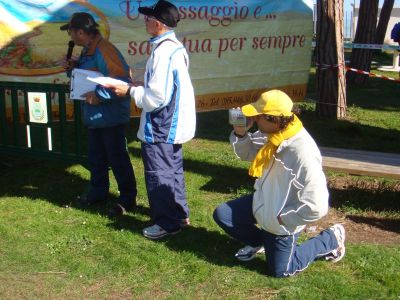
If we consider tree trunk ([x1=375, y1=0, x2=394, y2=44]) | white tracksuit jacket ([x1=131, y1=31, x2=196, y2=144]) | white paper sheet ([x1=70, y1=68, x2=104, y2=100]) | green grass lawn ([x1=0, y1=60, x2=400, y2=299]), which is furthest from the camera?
tree trunk ([x1=375, y1=0, x2=394, y2=44])

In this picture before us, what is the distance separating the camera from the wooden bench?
4938mm

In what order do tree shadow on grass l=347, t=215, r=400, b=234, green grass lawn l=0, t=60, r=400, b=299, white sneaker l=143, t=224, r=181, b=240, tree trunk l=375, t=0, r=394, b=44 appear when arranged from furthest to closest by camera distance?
tree trunk l=375, t=0, r=394, b=44
tree shadow on grass l=347, t=215, r=400, b=234
white sneaker l=143, t=224, r=181, b=240
green grass lawn l=0, t=60, r=400, b=299

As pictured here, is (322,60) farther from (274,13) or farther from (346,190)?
(346,190)

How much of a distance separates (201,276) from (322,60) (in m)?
5.89

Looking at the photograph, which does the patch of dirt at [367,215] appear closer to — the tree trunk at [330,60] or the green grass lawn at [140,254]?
the green grass lawn at [140,254]

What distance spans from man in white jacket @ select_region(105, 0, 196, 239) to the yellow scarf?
2.66 ft

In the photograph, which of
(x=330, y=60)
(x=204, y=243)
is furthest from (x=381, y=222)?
(x=330, y=60)

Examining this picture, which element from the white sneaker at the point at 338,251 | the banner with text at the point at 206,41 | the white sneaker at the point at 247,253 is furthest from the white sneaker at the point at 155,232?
the banner with text at the point at 206,41

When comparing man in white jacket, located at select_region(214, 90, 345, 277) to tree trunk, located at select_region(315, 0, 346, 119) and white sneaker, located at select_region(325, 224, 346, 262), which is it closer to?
white sneaker, located at select_region(325, 224, 346, 262)

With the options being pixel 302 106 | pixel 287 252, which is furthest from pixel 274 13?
pixel 287 252

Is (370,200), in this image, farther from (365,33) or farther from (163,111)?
(365,33)

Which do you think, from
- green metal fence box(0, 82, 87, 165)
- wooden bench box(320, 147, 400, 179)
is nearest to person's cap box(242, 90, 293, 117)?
wooden bench box(320, 147, 400, 179)

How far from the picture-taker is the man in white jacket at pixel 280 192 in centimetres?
351

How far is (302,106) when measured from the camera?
10.3 m
